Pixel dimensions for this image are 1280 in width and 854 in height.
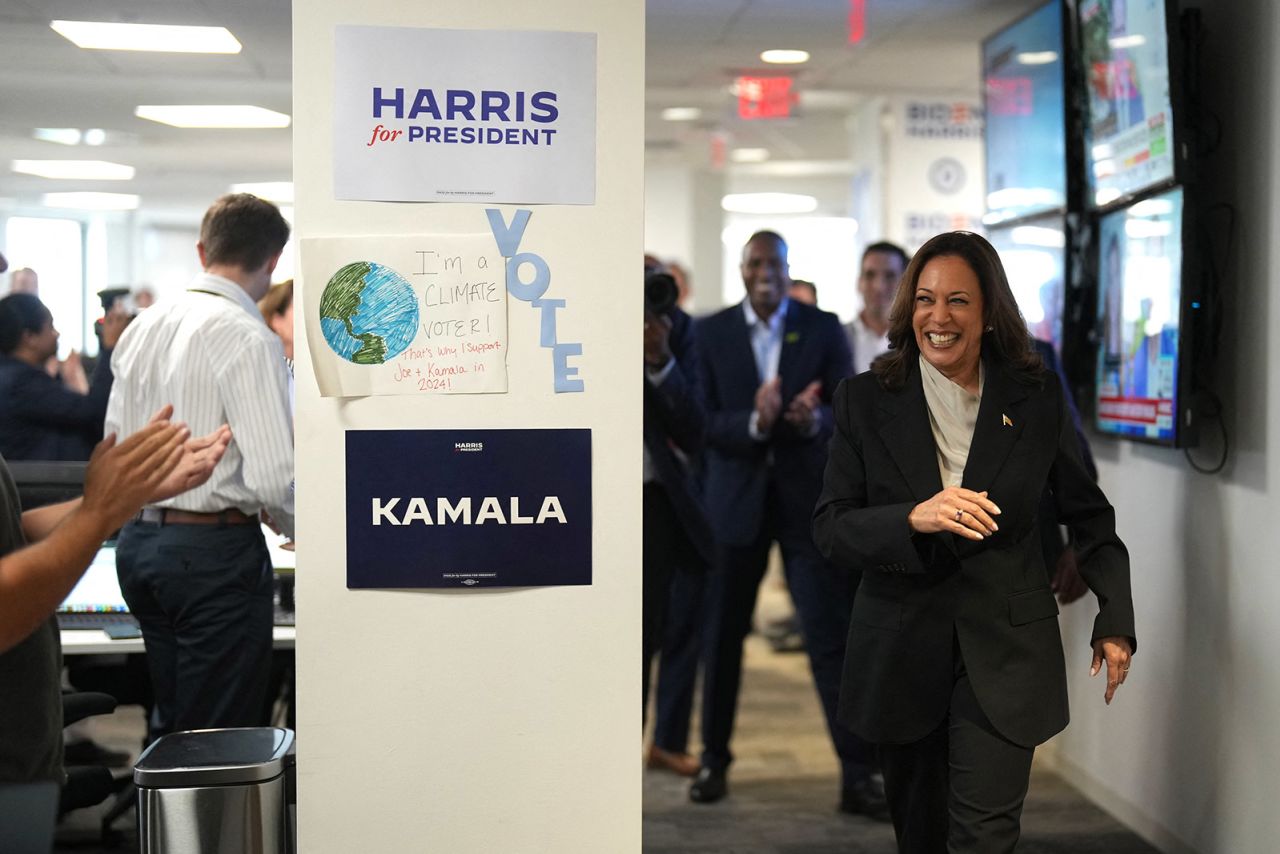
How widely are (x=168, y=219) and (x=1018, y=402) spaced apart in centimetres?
863

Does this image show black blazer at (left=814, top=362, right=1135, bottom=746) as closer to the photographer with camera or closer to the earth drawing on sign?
the earth drawing on sign

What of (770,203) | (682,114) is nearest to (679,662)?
(682,114)

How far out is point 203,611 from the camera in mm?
3172

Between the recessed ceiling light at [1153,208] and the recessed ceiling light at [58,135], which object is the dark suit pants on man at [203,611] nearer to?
the recessed ceiling light at [1153,208]

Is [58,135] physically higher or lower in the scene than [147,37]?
lower

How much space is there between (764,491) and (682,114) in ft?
19.4

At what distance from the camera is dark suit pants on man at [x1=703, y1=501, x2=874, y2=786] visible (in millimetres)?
4270

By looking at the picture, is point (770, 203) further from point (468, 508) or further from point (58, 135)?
point (468, 508)

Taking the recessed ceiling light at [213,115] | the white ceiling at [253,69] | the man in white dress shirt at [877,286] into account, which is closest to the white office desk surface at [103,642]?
the man in white dress shirt at [877,286]

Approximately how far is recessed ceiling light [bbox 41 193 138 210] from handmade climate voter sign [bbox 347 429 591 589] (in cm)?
631

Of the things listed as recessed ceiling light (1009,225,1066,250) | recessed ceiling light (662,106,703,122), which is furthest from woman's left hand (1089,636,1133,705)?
recessed ceiling light (662,106,703,122)

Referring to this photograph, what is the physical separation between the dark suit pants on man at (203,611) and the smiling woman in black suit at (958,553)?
1.41 metres

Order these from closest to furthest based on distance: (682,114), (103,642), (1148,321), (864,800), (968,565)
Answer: (968,565) < (103,642) < (1148,321) < (864,800) < (682,114)

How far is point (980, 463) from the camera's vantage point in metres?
2.63
